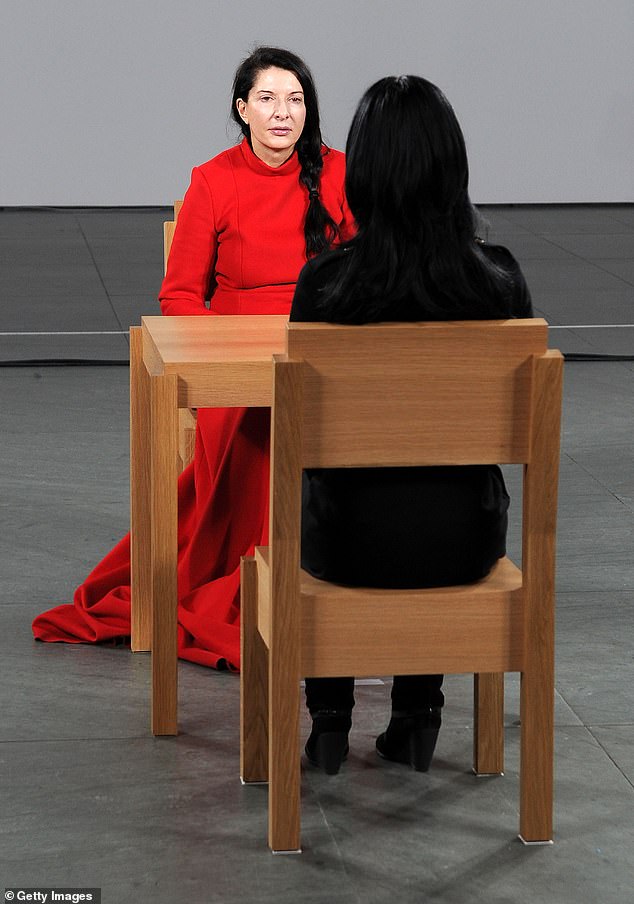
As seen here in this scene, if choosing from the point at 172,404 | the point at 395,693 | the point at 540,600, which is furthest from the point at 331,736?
the point at 172,404

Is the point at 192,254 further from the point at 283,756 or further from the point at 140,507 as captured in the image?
the point at 283,756

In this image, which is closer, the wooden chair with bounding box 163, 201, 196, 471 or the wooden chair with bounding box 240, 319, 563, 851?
the wooden chair with bounding box 240, 319, 563, 851

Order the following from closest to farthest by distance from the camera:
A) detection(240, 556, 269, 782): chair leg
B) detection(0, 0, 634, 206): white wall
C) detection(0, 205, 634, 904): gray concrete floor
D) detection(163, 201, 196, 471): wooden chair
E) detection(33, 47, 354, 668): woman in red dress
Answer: detection(0, 205, 634, 904): gray concrete floor, detection(240, 556, 269, 782): chair leg, detection(33, 47, 354, 668): woman in red dress, detection(163, 201, 196, 471): wooden chair, detection(0, 0, 634, 206): white wall

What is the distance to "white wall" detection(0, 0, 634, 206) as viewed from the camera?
1099cm

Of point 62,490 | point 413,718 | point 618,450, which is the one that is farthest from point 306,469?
point 618,450

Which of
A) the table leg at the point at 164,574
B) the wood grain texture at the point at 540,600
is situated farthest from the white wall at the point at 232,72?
the wood grain texture at the point at 540,600

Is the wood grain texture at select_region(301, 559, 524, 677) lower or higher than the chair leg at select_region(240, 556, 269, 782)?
higher

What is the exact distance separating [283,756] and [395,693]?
1.34ft

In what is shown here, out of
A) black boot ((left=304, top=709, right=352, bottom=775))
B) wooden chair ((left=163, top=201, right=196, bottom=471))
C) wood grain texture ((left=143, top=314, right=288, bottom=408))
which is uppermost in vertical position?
wood grain texture ((left=143, top=314, right=288, bottom=408))

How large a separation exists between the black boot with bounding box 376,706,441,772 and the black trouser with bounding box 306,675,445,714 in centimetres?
1

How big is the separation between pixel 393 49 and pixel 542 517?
9.41m

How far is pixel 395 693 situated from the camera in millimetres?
2650

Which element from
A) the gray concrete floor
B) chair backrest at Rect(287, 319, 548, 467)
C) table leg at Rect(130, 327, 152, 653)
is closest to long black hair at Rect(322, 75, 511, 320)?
chair backrest at Rect(287, 319, 548, 467)

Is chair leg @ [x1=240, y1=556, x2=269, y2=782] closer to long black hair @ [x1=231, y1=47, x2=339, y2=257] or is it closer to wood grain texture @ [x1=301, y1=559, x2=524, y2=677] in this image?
wood grain texture @ [x1=301, y1=559, x2=524, y2=677]
